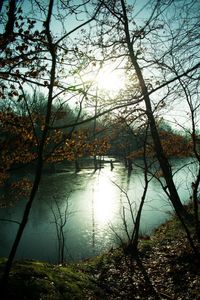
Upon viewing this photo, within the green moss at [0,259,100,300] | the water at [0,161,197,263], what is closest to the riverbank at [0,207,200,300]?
the green moss at [0,259,100,300]

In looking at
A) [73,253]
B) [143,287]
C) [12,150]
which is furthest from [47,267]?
[73,253]

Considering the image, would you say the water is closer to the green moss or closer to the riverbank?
the riverbank

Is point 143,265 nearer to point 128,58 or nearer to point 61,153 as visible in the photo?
point 61,153

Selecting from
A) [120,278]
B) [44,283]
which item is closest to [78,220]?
[120,278]

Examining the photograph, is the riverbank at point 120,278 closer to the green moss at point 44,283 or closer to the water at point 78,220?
the green moss at point 44,283

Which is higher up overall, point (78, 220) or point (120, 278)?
point (120, 278)

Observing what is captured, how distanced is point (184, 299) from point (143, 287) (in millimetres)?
1114

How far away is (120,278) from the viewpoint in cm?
756

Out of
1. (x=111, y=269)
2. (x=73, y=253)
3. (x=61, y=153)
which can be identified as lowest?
(x=73, y=253)

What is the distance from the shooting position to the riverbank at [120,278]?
5281 millimetres

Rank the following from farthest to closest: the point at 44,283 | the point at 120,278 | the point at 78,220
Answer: the point at 78,220, the point at 120,278, the point at 44,283

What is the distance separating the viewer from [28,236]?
15.3 m

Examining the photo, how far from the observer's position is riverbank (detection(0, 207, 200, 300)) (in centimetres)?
528

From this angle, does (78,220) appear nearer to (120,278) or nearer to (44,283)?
(120,278)
